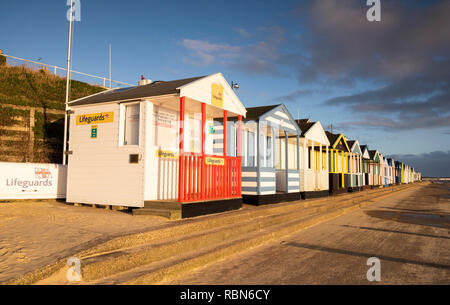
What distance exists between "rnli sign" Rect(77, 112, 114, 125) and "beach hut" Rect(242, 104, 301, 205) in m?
5.33

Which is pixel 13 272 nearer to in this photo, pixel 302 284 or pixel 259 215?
pixel 302 284

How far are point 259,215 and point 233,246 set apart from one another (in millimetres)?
3663

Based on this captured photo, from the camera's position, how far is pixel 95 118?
9.62 metres

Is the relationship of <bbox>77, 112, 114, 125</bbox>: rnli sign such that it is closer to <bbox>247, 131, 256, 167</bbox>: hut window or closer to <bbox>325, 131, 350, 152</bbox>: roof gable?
<bbox>247, 131, 256, 167</bbox>: hut window

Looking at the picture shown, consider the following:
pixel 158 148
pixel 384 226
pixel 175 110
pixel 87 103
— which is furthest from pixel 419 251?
pixel 87 103

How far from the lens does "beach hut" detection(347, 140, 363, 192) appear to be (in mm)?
25828

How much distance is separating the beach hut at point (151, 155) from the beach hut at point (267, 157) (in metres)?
1.85

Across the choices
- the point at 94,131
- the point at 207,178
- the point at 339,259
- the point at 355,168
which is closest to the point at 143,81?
the point at 94,131

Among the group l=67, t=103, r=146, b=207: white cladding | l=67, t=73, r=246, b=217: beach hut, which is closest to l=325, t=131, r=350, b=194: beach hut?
l=67, t=73, r=246, b=217: beach hut

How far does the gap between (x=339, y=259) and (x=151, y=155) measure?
17.2ft

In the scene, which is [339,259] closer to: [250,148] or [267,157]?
[250,148]

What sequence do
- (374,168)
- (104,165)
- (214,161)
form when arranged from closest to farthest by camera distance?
1. (104,165)
2. (214,161)
3. (374,168)

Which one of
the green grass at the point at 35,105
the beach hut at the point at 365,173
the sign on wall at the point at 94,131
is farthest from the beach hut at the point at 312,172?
the beach hut at the point at 365,173

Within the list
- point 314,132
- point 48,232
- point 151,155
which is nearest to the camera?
point 48,232
